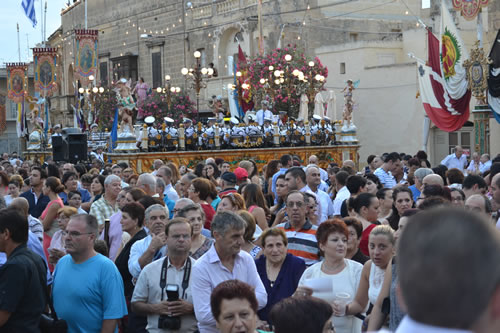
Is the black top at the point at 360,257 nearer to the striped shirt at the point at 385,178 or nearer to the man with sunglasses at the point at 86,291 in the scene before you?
the man with sunglasses at the point at 86,291

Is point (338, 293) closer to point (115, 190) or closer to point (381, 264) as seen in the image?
point (381, 264)

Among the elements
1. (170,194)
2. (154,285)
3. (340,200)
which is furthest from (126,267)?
(170,194)

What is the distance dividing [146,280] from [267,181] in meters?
7.70

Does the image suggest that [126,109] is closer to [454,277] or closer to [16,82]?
[454,277]

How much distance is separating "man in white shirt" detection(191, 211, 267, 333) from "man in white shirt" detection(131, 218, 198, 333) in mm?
238

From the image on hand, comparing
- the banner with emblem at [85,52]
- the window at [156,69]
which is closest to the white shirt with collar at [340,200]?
the banner with emblem at [85,52]

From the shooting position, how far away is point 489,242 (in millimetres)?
1527

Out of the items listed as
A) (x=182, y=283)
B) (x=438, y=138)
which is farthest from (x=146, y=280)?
(x=438, y=138)

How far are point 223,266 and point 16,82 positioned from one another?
38417 mm

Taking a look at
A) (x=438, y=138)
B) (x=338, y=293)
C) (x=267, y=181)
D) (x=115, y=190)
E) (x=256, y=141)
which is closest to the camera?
(x=338, y=293)

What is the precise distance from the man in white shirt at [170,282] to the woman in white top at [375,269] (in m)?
1.23

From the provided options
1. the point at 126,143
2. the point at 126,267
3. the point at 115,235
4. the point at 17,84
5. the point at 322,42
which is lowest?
the point at 126,267

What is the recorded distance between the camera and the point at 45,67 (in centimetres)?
3391

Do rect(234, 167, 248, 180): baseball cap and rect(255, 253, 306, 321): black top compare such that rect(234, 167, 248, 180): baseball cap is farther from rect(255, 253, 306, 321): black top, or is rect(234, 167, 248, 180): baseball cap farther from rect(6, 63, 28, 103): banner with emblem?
rect(6, 63, 28, 103): banner with emblem
